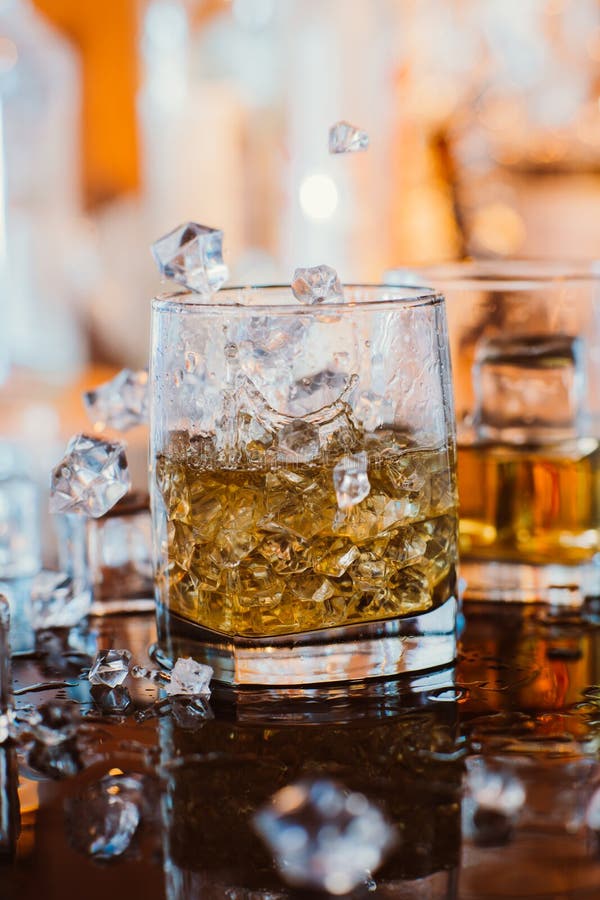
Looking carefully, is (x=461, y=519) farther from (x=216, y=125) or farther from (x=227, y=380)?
(x=216, y=125)

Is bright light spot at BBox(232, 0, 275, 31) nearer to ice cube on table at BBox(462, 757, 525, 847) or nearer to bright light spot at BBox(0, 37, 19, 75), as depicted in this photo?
bright light spot at BBox(0, 37, 19, 75)

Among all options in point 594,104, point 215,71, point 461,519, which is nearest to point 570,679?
point 461,519

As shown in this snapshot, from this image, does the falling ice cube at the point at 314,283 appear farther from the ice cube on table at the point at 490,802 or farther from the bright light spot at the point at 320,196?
the bright light spot at the point at 320,196

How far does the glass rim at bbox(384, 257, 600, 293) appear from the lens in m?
0.76

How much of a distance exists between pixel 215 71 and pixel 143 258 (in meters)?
0.34

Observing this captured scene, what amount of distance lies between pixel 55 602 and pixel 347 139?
0.30m

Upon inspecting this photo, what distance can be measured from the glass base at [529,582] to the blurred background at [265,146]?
1.07 metres

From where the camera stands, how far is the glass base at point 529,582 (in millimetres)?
746

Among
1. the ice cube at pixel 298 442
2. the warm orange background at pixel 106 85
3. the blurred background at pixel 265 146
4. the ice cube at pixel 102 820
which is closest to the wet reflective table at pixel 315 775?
the ice cube at pixel 102 820

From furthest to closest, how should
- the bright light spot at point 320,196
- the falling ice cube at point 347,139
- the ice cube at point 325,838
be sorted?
1. the bright light spot at point 320,196
2. the falling ice cube at point 347,139
3. the ice cube at point 325,838

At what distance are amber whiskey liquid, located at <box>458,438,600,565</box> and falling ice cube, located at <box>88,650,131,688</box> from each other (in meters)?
0.24

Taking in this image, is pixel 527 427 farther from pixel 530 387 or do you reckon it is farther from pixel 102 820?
pixel 102 820

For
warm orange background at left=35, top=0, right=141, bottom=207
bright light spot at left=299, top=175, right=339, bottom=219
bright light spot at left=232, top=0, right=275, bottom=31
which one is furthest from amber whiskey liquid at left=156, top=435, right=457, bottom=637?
warm orange background at left=35, top=0, right=141, bottom=207

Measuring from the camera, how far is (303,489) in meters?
0.58
